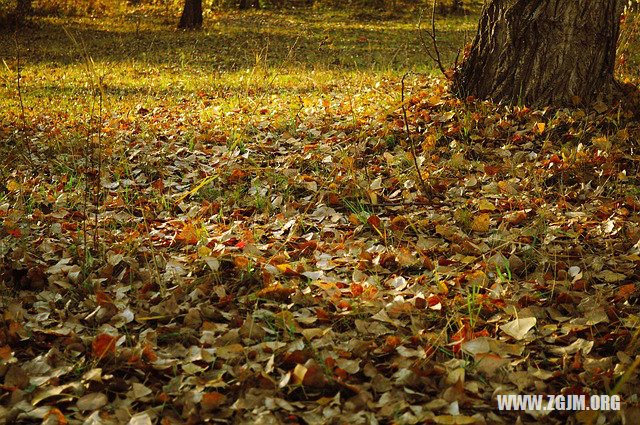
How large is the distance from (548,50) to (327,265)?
2729 mm

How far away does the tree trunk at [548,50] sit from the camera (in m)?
4.15

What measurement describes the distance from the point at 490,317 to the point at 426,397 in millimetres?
636

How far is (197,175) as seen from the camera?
422cm

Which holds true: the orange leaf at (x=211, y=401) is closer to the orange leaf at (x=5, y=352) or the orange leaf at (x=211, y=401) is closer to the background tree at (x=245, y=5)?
the orange leaf at (x=5, y=352)

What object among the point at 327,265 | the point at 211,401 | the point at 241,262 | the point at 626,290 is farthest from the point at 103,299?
the point at 626,290

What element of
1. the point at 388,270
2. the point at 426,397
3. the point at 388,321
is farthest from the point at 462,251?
the point at 426,397

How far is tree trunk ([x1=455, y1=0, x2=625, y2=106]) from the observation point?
415cm

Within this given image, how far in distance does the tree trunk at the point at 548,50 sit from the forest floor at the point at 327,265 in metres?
0.22

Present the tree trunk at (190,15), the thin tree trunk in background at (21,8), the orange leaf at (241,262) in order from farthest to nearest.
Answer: the tree trunk at (190,15), the thin tree trunk in background at (21,8), the orange leaf at (241,262)

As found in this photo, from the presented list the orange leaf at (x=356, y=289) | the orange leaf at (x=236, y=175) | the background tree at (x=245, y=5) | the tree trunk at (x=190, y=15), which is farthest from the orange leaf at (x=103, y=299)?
the background tree at (x=245, y=5)

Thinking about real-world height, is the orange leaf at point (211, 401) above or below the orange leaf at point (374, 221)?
below

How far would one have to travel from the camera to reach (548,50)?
4219 mm

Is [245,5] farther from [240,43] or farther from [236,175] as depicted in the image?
[236,175]

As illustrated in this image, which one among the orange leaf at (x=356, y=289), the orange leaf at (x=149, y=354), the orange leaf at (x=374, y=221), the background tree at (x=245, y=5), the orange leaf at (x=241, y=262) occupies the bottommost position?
the orange leaf at (x=149, y=354)
